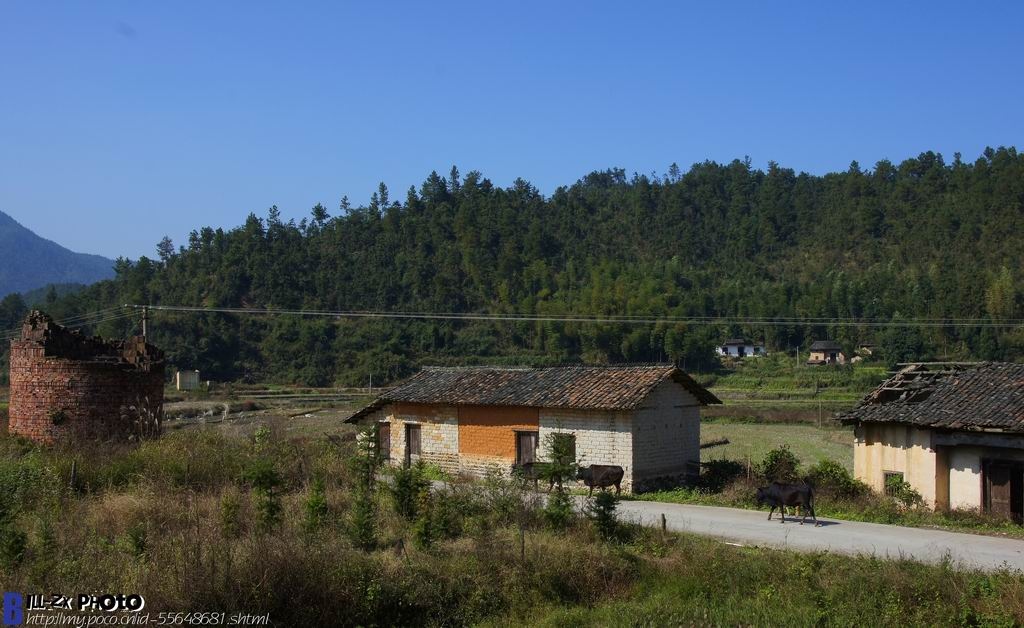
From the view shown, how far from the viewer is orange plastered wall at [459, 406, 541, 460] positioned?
28.2 metres

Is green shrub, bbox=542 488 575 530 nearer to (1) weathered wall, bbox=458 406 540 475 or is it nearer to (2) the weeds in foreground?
(2) the weeds in foreground

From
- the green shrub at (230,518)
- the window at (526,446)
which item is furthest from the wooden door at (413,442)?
the green shrub at (230,518)

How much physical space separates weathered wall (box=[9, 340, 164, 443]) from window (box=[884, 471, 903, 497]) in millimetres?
18416

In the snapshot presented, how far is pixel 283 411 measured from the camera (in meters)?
53.6

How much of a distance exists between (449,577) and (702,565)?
4.05 m

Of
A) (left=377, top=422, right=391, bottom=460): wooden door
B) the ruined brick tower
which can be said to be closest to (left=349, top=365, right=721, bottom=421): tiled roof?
(left=377, top=422, right=391, bottom=460): wooden door

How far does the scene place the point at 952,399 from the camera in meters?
23.4

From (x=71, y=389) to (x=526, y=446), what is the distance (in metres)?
12.2

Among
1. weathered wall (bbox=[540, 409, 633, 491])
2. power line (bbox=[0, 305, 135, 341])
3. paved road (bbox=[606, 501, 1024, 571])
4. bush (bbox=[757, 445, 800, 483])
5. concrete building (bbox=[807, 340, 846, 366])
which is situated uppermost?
power line (bbox=[0, 305, 135, 341])

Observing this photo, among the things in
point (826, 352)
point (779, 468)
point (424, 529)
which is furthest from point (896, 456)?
point (826, 352)

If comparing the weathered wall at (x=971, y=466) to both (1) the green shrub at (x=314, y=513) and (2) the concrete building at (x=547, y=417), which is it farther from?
(1) the green shrub at (x=314, y=513)

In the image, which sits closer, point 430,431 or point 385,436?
point 430,431

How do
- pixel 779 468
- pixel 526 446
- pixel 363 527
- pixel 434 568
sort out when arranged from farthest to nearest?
pixel 526 446 → pixel 779 468 → pixel 363 527 → pixel 434 568

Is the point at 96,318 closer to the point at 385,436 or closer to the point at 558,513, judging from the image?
the point at 385,436
